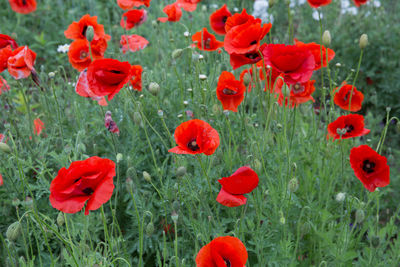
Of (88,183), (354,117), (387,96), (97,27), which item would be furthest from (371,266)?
(387,96)

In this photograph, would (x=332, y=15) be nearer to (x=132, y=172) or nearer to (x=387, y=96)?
(x=387, y=96)

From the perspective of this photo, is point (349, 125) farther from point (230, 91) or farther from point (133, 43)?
point (133, 43)

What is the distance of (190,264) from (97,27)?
1359 mm

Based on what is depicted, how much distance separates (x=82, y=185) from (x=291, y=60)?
2.80 feet

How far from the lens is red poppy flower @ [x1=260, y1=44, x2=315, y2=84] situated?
1521 mm

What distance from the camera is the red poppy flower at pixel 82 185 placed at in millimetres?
1216

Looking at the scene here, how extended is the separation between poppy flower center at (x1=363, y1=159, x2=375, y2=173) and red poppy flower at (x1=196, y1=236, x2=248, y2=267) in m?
0.69

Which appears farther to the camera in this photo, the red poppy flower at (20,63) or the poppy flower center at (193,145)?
the red poppy flower at (20,63)

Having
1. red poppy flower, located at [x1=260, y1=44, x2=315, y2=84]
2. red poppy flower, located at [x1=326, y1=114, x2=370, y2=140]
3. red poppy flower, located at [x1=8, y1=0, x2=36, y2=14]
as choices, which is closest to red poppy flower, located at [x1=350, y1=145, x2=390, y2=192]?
red poppy flower, located at [x1=326, y1=114, x2=370, y2=140]

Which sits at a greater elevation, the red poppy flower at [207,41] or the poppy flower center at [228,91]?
the red poppy flower at [207,41]

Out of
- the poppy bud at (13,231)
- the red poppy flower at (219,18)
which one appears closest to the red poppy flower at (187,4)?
the red poppy flower at (219,18)

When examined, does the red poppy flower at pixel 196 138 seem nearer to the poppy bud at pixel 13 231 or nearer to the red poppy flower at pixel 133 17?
the poppy bud at pixel 13 231

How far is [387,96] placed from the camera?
12.0 feet

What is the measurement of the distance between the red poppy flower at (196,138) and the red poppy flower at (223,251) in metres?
0.30
